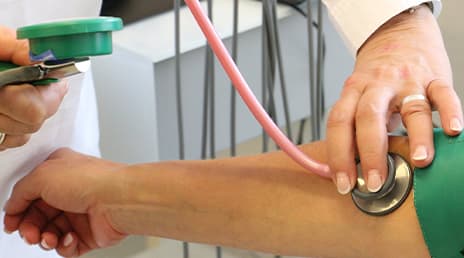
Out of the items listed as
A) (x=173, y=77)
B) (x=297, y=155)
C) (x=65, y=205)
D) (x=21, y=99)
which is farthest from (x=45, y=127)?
(x=173, y=77)

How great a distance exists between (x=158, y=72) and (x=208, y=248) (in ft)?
1.97

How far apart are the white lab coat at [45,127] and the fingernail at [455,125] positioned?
485 millimetres

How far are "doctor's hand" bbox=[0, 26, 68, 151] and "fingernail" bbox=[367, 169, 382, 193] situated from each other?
0.32m

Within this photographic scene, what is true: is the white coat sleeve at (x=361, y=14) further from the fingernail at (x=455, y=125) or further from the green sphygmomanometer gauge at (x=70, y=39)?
the green sphygmomanometer gauge at (x=70, y=39)

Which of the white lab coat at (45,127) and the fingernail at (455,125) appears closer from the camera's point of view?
the fingernail at (455,125)

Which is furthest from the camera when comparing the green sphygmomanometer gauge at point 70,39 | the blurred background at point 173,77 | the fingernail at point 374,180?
the blurred background at point 173,77

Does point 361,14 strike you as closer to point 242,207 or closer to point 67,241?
point 242,207

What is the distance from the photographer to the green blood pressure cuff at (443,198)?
26.2 inches

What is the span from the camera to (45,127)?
0.98 meters

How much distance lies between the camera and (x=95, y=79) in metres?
1.61

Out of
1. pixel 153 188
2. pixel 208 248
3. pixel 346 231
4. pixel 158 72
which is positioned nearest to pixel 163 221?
pixel 153 188

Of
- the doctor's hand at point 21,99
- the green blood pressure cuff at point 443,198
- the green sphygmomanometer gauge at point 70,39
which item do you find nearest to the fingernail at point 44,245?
the doctor's hand at point 21,99

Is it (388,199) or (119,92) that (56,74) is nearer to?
(388,199)

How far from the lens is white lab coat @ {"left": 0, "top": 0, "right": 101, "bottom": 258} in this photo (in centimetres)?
92
